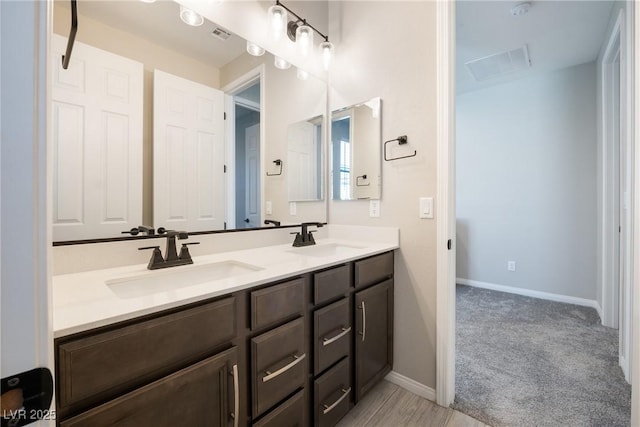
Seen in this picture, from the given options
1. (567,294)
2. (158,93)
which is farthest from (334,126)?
(567,294)

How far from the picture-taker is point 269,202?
5.89 ft

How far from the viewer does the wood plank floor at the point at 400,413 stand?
4.67ft

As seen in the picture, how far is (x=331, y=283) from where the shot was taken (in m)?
1.27

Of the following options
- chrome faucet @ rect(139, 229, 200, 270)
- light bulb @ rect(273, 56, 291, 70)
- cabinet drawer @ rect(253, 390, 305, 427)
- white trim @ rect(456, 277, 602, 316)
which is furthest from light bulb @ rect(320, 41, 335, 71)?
white trim @ rect(456, 277, 602, 316)

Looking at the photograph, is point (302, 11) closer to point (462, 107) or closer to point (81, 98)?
point (81, 98)

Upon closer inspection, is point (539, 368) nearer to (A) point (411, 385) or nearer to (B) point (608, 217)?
(A) point (411, 385)

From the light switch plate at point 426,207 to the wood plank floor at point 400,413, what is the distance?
1.08 metres

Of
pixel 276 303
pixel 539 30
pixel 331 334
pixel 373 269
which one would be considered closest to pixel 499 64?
pixel 539 30

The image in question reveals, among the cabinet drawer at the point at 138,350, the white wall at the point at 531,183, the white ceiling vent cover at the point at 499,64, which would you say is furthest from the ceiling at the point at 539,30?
the cabinet drawer at the point at 138,350

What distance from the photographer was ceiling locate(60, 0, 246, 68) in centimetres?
112

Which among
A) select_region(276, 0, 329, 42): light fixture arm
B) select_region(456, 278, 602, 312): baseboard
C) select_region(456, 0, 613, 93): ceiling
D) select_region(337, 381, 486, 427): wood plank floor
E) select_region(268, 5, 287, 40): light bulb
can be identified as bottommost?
select_region(337, 381, 486, 427): wood plank floor

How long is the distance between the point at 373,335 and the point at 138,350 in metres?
1.20

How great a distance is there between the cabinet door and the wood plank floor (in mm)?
127

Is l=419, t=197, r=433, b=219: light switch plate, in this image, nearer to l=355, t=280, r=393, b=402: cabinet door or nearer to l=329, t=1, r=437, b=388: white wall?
l=329, t=1, r=437, b=388: white wall
